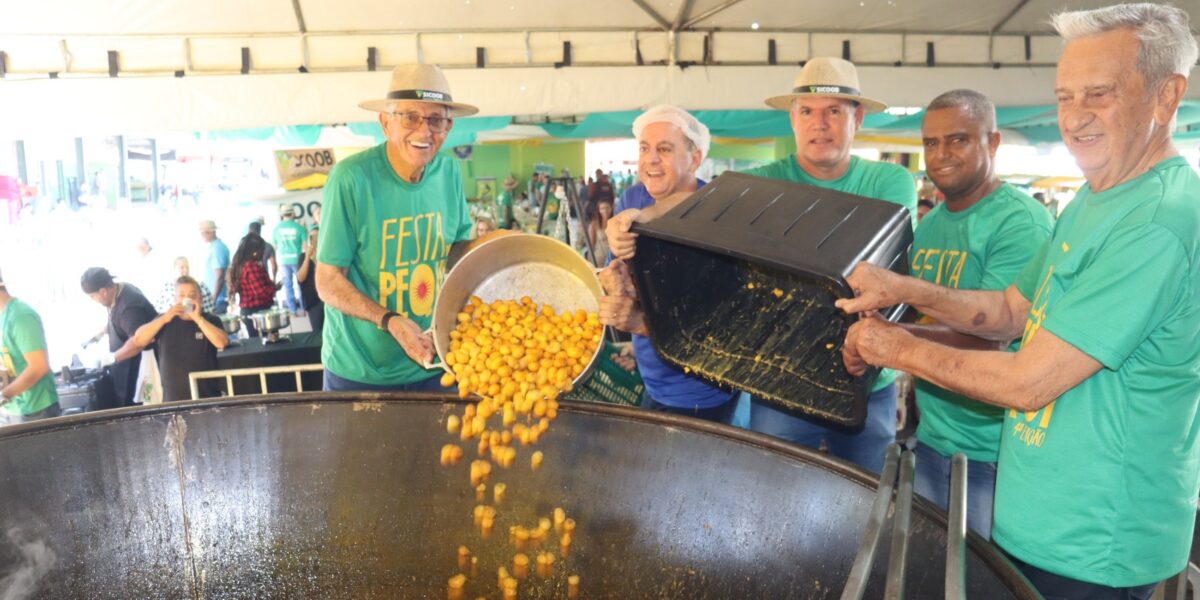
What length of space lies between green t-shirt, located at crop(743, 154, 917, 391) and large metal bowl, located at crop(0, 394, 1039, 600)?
717mm

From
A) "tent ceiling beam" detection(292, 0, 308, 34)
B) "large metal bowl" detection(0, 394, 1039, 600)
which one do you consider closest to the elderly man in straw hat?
"large metal bowl" detection(0, 394, 1039, 600)

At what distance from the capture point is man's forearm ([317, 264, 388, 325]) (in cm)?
241

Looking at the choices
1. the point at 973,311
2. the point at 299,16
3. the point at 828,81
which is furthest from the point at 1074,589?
the point at 299,16

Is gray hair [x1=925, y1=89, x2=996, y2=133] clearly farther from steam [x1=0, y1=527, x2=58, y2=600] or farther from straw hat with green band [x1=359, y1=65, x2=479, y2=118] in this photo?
steam [x1=0, y1=527, x2=58, y2=600]

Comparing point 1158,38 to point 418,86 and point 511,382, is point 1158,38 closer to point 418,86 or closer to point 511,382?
point 511,382

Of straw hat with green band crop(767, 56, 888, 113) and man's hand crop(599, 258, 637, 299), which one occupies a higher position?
straw hat with green band crop(767, 56, 888, 113)

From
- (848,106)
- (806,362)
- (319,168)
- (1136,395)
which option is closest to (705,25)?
(848,106)

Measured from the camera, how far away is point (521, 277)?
97.0 inches

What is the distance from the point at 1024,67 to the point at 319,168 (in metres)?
7.89

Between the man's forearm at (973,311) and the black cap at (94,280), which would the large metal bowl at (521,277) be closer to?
the man's forearm at (973,311)

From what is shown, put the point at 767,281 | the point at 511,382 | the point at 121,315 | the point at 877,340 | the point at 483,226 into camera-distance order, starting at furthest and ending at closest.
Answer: the point at 483,226 < the point at 121,315 < the point at 511,382 < the point at 767,281 < the point at 877,340

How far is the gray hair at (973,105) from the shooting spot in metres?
2.20

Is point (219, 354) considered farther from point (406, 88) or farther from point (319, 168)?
point (319, 168)

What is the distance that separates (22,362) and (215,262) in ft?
12.8
